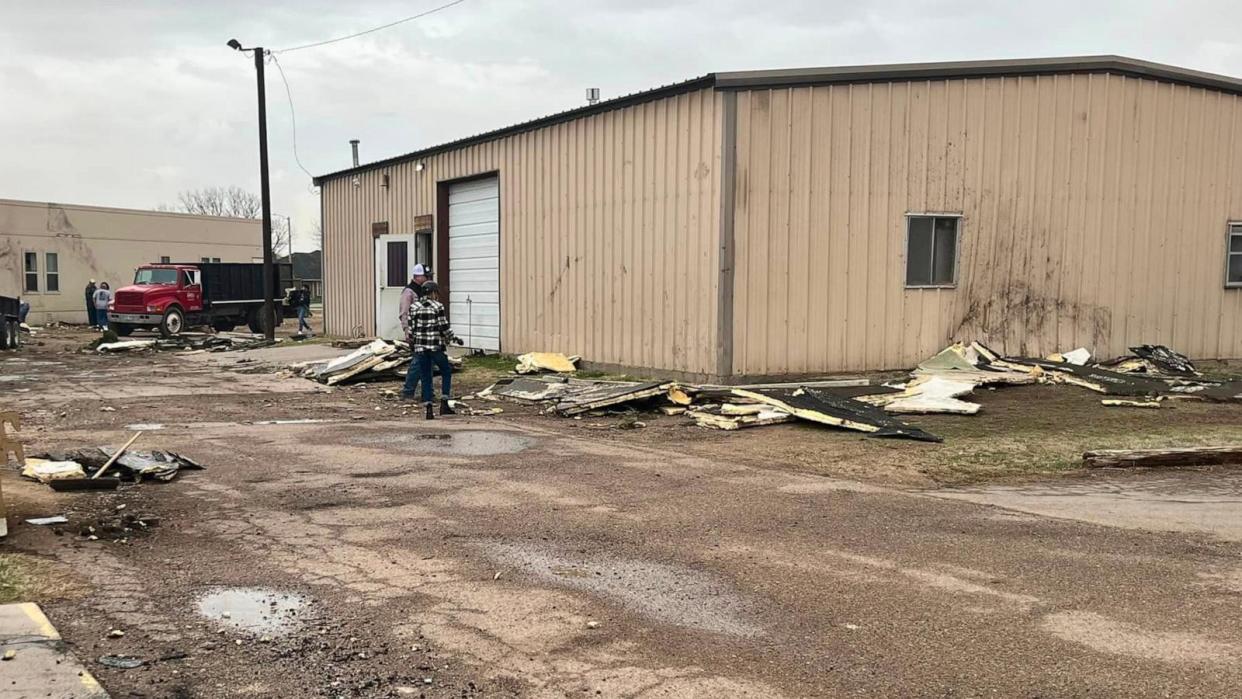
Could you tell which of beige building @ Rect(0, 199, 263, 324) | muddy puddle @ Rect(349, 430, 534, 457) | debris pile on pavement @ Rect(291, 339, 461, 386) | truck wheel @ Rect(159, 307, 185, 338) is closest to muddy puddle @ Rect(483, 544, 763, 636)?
muddy puddle @ Rect(349, 430, 534, 457)

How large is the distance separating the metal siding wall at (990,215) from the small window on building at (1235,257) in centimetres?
25

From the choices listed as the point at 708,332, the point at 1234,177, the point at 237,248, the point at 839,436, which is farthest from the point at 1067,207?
the point at 237,248

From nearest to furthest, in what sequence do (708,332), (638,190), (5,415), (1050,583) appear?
(1050,583), (5,415), (708,332), (638,190)

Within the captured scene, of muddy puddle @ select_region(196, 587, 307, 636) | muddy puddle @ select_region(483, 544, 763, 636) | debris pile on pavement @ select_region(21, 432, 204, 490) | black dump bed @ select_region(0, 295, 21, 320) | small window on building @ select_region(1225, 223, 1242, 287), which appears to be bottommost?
muddy puddle @ select_region(483, 544, 763, 636)

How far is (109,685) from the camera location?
380 centimetres

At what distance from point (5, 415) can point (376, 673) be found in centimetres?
357

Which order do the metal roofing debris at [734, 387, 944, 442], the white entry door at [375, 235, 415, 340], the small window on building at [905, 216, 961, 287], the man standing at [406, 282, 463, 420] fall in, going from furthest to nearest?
1. the white entry door at [375, 235, 415, 340]
2. the small window on building at [905, 216, 961, 287]
3. the man standing at [406, 282, 463, 420]
4. the metal roofing debris at [734, 387, 944, 442]

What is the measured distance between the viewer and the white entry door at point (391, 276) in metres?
22.0

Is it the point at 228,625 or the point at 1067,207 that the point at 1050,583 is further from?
the point at 1067,207

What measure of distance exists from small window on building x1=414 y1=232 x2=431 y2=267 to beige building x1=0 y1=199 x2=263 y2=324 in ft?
74.1

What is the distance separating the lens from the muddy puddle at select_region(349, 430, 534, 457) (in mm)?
9430

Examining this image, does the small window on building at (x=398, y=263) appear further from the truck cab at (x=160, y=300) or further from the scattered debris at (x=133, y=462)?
the scattered debris at (x=133, y=462)

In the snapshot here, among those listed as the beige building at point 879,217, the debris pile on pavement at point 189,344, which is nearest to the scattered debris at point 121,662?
the beige building at point 879,217

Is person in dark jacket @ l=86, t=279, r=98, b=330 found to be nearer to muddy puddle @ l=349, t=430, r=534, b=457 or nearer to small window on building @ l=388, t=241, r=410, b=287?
small window on building @ l=388, t=241, r=410, b=287
